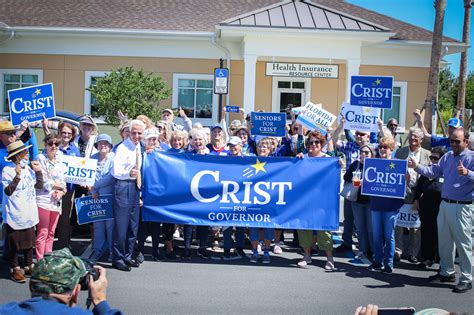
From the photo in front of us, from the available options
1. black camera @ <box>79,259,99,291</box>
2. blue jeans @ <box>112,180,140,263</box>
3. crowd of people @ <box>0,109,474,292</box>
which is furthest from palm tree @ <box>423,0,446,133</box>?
black camera @ <box>79,259,99,291</box>

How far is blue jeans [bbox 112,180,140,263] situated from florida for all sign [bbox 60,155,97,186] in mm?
535

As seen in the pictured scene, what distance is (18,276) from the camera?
7070mm

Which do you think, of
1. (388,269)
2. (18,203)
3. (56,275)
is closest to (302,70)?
(388,269)

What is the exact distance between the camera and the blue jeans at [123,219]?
784cm

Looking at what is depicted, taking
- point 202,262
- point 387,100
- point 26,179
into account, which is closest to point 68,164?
point 26,179

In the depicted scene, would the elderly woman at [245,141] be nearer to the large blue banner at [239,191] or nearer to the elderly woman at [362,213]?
the large blue banner at [239,191]

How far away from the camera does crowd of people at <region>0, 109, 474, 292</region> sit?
23.6 feet

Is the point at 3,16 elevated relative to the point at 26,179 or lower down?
elevated

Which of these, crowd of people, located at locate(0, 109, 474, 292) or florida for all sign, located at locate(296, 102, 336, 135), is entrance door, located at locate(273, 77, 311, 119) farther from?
crowd of people, located at locate(0, 109, 474, 292)

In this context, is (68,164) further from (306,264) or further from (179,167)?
(306,264)

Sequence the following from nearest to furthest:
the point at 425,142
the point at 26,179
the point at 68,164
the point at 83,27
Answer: the point at 26,179 < the point at 68,164 < the point at 425,142 < the point at 83,27

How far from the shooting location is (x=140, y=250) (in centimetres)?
833

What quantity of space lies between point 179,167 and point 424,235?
3610 mm

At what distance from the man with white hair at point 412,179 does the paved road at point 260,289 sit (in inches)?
13.4
